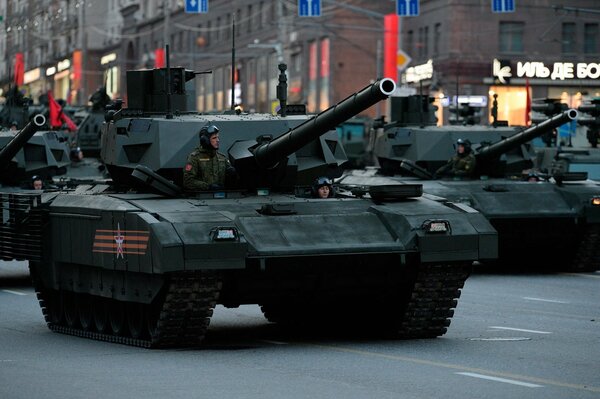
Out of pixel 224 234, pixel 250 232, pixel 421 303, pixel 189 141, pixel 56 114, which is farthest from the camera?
pixel 56 114

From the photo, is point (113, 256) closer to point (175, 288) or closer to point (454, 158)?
point (175, 288)

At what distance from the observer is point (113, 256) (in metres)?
16.2

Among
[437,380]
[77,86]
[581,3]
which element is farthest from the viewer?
[77,86]

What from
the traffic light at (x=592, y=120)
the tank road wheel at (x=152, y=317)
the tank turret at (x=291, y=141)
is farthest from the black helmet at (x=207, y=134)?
the traffic light at (x=592, y=120)

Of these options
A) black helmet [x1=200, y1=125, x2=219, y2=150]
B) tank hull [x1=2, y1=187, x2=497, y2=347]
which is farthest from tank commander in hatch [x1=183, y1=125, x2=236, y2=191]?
tank hull [x1=2, y1=187, x2=497, y2=347]

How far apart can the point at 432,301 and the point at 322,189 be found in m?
1.64

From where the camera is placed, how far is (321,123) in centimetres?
1598

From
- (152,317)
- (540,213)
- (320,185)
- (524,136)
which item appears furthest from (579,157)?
(152,317)

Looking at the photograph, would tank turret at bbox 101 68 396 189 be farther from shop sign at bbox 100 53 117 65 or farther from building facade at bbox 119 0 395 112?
shop sign at bbox 100 53 117 65

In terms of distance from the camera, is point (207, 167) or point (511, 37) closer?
point (207, 167)

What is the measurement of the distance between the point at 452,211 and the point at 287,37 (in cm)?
6209

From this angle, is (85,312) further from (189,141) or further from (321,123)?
(321,123)

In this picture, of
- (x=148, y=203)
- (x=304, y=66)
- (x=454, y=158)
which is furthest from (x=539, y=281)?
(x=304, y=66)

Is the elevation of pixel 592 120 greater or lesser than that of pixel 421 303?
greater
